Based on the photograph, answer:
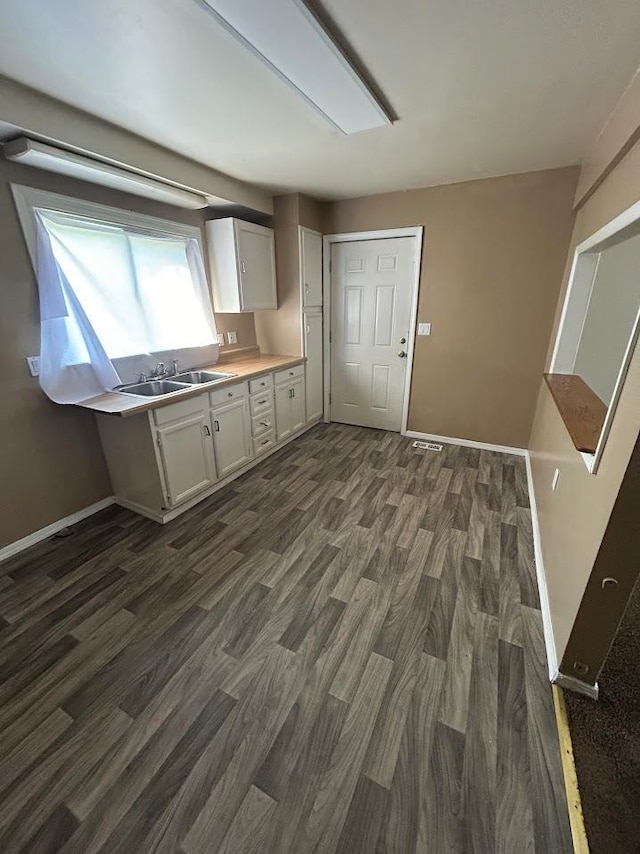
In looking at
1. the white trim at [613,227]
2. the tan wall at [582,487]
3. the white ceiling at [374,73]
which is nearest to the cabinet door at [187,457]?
the white ceiling at [374,73]

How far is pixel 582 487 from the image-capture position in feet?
4.96

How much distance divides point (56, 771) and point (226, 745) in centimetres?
56

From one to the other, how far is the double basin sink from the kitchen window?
3.8 inches

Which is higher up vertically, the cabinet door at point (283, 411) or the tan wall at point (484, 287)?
the tan wall at point (484, 287)

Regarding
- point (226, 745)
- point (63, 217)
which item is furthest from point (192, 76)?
point (226, 745)

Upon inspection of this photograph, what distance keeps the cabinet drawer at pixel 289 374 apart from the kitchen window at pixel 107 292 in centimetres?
77

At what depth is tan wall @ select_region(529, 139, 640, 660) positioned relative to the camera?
1.17 meters

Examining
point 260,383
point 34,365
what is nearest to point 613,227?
point 260,383

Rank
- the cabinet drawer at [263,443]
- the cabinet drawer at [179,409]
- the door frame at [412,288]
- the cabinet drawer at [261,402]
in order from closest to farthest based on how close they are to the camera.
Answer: the cabinet drawer at [179,409] < the cabinet drawer at [261,402] < the cabinet drawer at [263,443] < the door frame at [412,288]

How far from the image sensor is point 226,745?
4.09 ft

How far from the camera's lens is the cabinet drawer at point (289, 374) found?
11.4 feet

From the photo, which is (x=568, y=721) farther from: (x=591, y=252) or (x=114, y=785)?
(x=591, y=252)

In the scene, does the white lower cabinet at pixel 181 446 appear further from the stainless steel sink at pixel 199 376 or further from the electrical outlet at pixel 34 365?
the electrical outlet at pixel 34 365

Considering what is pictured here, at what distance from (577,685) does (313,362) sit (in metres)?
3.36
